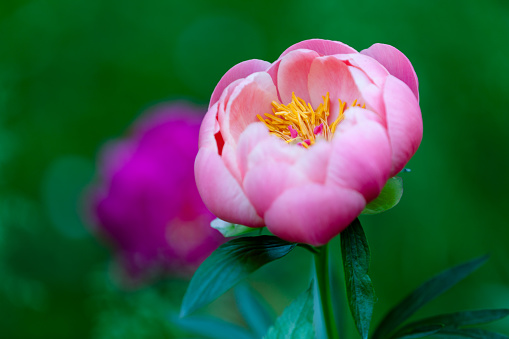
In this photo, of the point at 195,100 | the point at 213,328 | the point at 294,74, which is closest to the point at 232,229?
the point at 294,74

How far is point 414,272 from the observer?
112 cm

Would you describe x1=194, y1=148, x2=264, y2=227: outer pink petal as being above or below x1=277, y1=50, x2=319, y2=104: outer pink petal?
below

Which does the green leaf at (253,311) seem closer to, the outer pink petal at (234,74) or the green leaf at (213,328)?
the green leaf at (213,328)

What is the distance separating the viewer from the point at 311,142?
1.53 feet

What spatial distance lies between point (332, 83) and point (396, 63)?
57 mm

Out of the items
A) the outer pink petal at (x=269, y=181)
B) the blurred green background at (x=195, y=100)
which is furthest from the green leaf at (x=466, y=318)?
the blurred green background at (x=195, y=100)

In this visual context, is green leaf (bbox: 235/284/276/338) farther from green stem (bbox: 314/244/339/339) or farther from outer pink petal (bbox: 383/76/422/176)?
outer pink petal (bbox: 383/76/422/176)

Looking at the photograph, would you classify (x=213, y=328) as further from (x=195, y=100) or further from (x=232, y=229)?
(x=195, y=100)

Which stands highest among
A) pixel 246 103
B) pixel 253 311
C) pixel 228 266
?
pixel 246 103

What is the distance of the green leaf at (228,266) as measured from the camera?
0.41 metres

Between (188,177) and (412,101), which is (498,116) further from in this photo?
(412,101)

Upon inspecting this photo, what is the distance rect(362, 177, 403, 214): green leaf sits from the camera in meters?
0.43

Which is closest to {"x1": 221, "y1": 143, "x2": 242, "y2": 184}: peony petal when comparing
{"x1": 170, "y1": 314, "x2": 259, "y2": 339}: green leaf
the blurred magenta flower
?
{"x1": 170, "y1": 314, "x2": 259, "y2": 339}: green leaf

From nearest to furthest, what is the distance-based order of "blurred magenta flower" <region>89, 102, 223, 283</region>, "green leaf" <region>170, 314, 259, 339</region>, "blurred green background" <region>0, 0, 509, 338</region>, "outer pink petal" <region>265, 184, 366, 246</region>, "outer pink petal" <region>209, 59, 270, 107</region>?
"outer pink petal" <region>265, 184, 366, 246</region>, "outer pink petal" <region>209, 59, 270, 107</region>, "green leaf" <region>170, 314, 259, 339</region>, "blurred magenta flower" <region>89, 102, 223, 283</region>, "blurred green background" <region>0, 0, 509, 338</region>
